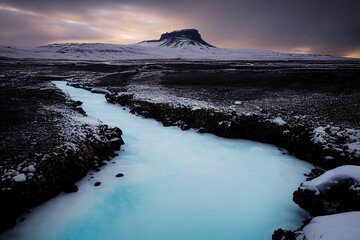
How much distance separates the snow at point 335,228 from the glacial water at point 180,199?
139 centimetres

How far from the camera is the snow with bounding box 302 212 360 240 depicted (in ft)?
14.9

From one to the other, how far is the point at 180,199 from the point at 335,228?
172 inches

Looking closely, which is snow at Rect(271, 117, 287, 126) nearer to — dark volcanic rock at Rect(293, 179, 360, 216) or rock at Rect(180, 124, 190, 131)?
rock at Rect(180, 124, 190, 131)

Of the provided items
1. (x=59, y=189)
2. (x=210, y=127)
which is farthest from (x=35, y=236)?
(x=210, y=127)

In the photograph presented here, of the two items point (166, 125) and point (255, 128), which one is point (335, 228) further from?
point (166, 125)

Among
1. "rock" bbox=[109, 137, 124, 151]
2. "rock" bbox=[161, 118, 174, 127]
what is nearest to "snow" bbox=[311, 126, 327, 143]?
"rock" bbox=[161, 118, 174, 127]

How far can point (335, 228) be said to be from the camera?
15.9 feet

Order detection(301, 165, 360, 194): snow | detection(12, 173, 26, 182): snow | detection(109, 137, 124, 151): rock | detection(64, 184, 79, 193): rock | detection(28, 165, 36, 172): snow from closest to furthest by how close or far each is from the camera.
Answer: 1. detection(301, 165, 360, 194): snow
2. detection(12, 173, 26, 182): snow
3. detection(28, 165, 36, 172): snow
4. detection(64, 184, 79, 193): rock
5. detection(109, 137, 124, 151): rock

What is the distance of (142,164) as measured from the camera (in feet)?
32.6

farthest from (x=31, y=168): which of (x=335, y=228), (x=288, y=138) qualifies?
(x=288, y=138)

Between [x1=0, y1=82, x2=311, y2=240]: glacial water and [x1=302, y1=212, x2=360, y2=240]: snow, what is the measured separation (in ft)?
4.55

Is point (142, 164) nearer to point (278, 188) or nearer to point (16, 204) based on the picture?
point (16, 204)

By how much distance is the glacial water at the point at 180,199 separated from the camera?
6.36 metres

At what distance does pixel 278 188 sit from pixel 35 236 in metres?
7.72
